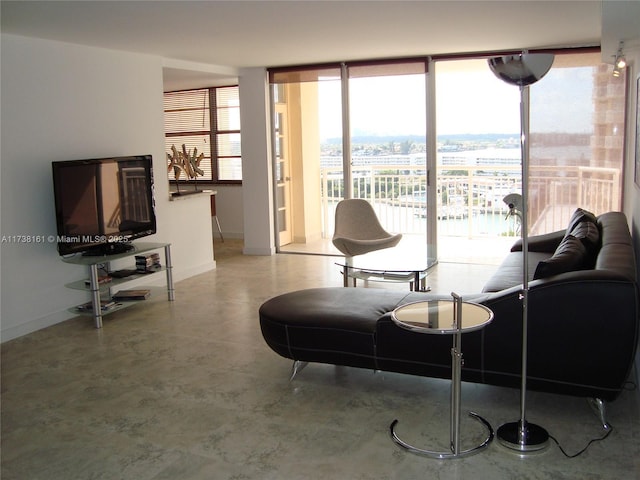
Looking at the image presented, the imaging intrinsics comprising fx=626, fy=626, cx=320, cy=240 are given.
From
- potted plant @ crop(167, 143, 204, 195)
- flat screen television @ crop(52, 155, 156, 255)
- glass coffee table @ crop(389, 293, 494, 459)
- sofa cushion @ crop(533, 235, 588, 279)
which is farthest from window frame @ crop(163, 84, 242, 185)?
glass coffee table @ crop(389, 293, 494, 459)

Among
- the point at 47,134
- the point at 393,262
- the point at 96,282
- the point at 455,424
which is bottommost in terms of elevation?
the point at 455,424

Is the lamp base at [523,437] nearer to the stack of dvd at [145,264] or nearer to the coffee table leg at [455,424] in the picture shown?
the coffee table leg at [455,424]

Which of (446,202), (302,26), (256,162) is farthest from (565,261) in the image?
(446,202)

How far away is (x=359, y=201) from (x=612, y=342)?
3666 millimetres

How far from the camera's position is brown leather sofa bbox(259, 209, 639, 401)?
2.77 meters

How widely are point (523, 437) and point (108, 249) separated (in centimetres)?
376

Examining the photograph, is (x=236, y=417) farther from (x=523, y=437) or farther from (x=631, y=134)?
(x=631, y=134)

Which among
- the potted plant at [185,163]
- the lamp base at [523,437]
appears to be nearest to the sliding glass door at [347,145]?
the potted plant at [185,163]

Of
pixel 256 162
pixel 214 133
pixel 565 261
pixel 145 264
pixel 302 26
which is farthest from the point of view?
pixel 214 133

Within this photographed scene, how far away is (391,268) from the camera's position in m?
4.62

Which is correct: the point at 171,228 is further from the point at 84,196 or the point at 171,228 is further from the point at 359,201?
the point at 359,201

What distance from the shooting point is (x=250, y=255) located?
7871mm

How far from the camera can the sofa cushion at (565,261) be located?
304 centimetres

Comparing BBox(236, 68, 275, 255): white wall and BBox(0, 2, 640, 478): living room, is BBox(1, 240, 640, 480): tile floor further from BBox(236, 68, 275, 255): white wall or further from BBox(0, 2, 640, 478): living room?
BBox(236, 68, 275, 255): white wall
